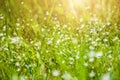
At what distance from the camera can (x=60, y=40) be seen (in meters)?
2.83

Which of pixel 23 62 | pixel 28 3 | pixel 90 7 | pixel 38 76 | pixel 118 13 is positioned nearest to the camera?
pixel 38 76

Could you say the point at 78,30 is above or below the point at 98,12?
below

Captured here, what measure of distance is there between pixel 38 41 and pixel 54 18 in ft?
2.70

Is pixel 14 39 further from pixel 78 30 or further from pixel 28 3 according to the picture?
pixel 28 3

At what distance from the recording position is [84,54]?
204 cm

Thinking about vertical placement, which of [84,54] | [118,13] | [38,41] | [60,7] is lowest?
[84,54]

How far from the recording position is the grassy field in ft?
6.58

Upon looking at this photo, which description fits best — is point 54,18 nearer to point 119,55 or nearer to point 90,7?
point 90,7

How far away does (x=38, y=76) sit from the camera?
1.94 meters

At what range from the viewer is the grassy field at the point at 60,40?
78.9 inches

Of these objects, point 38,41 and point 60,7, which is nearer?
point 38,41

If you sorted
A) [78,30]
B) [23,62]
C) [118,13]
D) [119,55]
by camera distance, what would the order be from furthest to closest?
1. [118,13]
2. [78,30]
3. [23,62]
4. [119,55]

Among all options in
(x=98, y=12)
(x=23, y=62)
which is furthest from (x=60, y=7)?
(x=23, y=62)

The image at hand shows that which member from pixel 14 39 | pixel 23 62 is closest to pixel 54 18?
pixel 14 39
